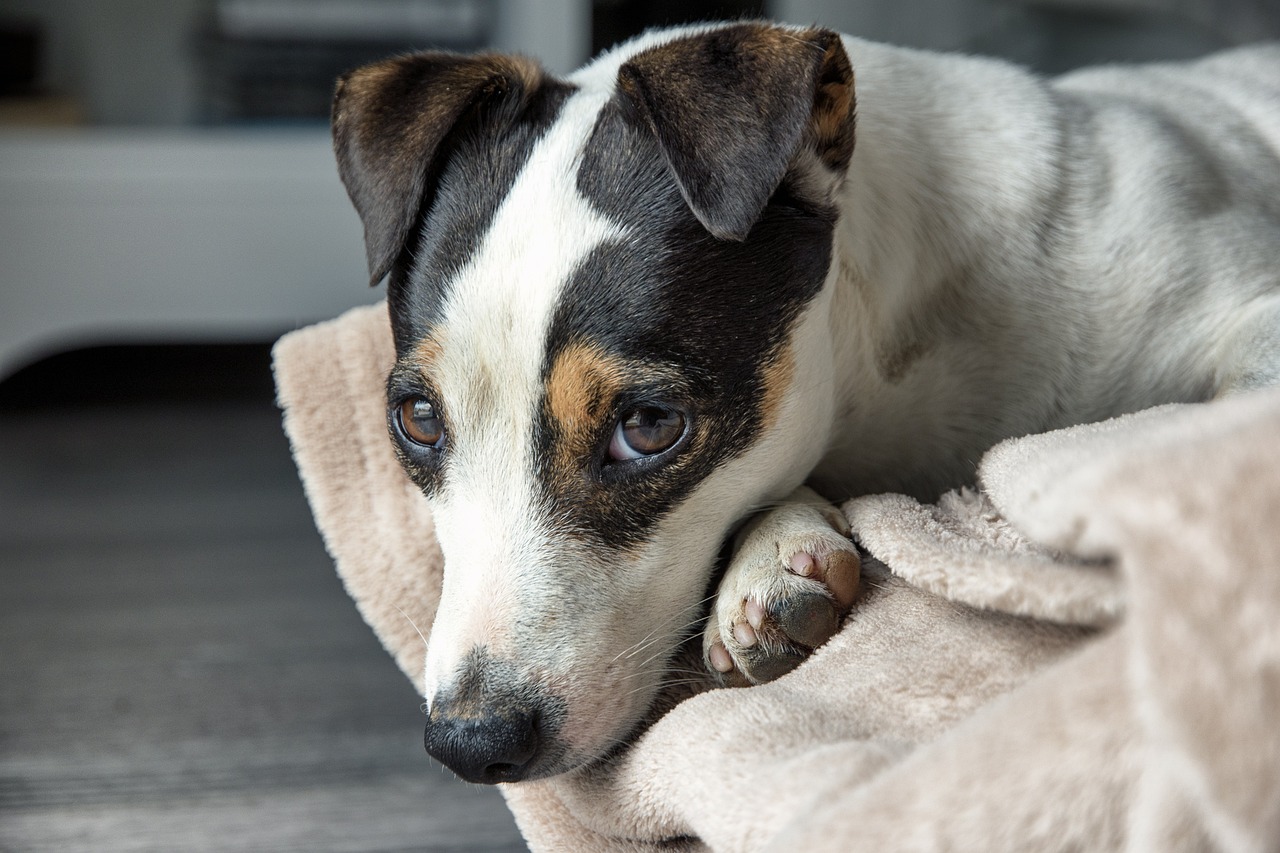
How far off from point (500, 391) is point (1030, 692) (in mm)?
575

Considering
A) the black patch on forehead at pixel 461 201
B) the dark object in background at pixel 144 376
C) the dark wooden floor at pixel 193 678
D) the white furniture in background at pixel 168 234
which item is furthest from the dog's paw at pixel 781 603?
the dark object in background at pixel 144 376

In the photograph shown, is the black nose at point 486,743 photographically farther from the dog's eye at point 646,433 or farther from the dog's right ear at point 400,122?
the dog's right ear at point 400,122

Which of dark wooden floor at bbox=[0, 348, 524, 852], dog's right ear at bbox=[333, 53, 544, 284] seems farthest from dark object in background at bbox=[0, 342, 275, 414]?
dog's right ear at bbox=[333, 53, 544, 284]

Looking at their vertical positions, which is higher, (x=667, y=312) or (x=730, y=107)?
(x=730, y=107)

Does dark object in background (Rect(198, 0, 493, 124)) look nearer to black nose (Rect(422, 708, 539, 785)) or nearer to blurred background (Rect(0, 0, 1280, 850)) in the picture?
blurred background (Rect(0, 0, 1280, 850))

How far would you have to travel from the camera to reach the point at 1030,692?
0.74m

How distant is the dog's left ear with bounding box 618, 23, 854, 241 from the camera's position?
109 cm

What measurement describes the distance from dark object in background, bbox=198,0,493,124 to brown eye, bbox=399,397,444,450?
9.50 feet

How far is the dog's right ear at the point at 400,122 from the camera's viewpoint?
1266mm

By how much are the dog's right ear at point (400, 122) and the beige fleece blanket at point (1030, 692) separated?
1.82 ft

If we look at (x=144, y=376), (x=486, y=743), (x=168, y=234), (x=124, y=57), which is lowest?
(x=144, y=376)

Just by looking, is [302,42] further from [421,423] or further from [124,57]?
[421,423]

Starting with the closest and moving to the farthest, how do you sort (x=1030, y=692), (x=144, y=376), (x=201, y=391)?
(x=1030, y=692), (x=201, y=391), (x=144, y=376)

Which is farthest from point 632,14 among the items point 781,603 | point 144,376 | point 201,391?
point 781,603
